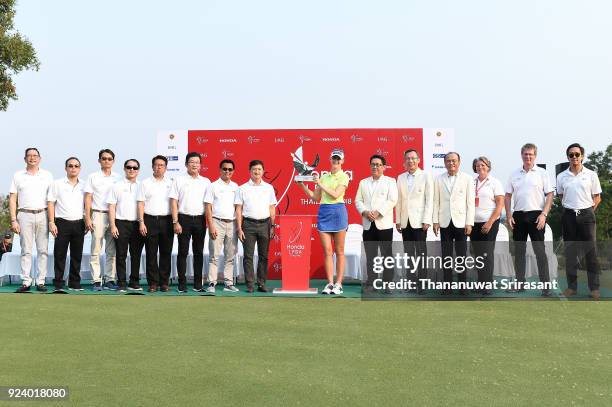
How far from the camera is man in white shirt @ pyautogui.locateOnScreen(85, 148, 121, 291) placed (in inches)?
322

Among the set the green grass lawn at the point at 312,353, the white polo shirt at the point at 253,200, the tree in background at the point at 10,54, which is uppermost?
the tree in background at the point at 10,54

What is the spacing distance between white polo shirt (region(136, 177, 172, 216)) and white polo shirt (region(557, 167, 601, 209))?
4.82m

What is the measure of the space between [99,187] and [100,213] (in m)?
0.35

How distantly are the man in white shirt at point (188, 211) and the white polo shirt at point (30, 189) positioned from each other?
1593 millimetres

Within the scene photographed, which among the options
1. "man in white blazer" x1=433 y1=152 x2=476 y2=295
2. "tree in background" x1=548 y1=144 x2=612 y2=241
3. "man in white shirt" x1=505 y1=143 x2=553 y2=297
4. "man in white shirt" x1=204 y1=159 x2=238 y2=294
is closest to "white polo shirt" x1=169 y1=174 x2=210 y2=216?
"man in white shirt" x1=204 y1=159 x2=238 y2=294

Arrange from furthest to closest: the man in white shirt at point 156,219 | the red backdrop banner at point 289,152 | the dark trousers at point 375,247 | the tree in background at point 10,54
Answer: the tree in background at point 10,54, the red backdrop banner at point 289,152, the man in white shirt at point 156,219, the dark trousers at point 375,247

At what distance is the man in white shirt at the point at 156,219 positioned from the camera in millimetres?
7949

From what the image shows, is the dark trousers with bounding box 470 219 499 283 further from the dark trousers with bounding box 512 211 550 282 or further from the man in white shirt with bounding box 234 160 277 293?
the man in white shirt with bounding box 234 160 277 293

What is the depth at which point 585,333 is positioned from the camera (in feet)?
16.5

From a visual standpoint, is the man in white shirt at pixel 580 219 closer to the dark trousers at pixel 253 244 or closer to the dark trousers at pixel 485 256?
the dark trousers at pixel 485 256

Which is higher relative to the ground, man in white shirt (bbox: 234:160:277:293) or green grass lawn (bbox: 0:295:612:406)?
man in white shirt (bbox: 234:160:277:293)

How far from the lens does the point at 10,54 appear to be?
15.4 meters

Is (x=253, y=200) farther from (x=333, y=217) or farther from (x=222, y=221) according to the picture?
(x=333, y=217)

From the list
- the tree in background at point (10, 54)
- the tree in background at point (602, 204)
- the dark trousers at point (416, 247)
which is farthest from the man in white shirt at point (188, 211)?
the tree in background at point (602, 204)
